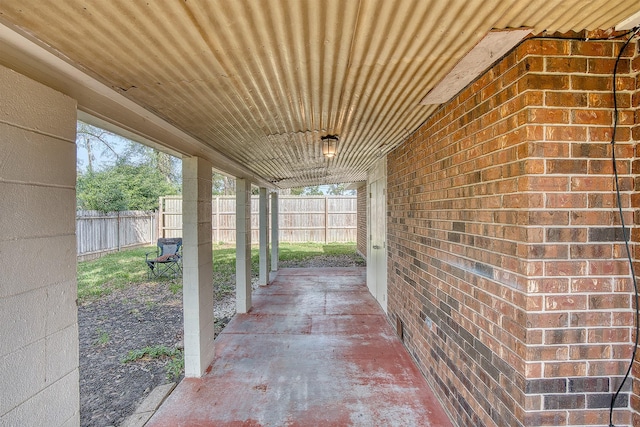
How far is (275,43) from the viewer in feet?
4.99

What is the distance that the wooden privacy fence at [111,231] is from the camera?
10102mm

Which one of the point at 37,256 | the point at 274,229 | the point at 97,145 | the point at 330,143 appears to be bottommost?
the point at 274,229

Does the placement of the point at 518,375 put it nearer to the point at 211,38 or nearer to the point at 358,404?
the point at 358,404

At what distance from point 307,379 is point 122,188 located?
14.6 meters

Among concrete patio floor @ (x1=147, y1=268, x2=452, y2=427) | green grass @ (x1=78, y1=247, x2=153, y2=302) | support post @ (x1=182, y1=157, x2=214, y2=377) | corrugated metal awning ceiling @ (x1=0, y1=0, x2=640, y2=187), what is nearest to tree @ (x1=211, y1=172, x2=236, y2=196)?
green grass @ (x1=78, y1=247, x2=153, y2=302)

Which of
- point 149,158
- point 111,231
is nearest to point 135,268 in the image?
point 111,231

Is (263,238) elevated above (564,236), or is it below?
below

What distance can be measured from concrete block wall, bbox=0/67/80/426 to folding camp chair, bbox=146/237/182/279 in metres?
6.66

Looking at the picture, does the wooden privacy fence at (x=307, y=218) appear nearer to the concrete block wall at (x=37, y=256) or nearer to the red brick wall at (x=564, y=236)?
the red brick wall at (x=564, y=236)

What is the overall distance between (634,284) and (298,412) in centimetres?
249

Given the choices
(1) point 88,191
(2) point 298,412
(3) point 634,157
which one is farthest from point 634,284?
(1) point 88,191

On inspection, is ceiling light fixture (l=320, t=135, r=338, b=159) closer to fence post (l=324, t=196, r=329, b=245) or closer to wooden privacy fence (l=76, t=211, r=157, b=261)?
wooden privacy fence (l=76, t=211, r=157, b=261)

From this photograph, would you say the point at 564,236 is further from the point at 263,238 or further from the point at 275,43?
the point at 263,238

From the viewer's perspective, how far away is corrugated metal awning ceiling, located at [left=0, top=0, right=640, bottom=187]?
1250 millimetres
